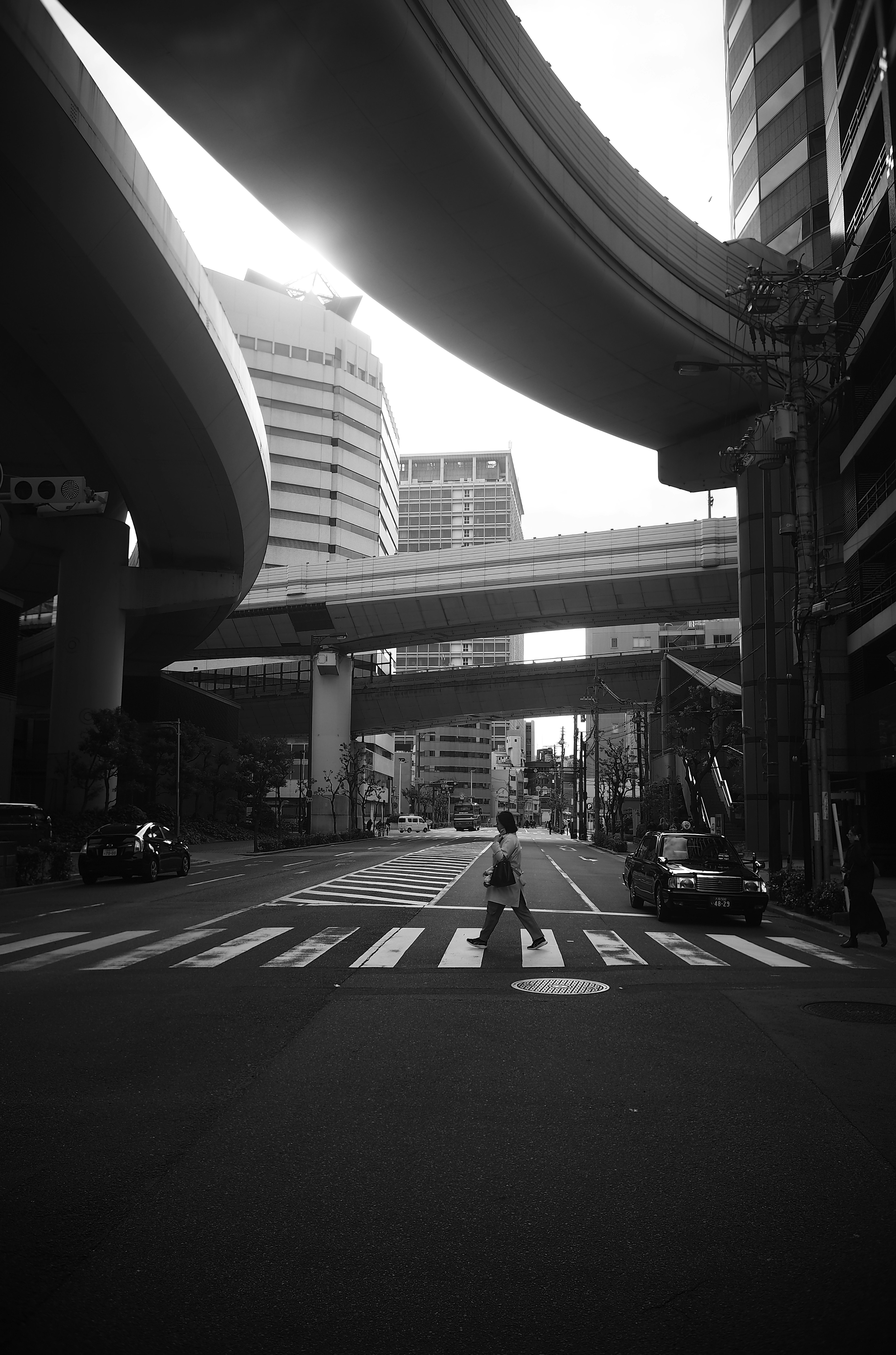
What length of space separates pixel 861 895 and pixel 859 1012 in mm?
6042

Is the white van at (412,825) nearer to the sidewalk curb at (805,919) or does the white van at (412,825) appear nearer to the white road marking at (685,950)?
the sidewalk curb at (805,919)

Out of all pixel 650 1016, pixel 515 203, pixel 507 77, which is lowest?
pixel 650 1016

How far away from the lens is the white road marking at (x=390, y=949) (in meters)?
12.1

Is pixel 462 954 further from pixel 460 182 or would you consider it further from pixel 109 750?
pixel 109 750

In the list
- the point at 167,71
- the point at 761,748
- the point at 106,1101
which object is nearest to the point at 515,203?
the point at 167,71

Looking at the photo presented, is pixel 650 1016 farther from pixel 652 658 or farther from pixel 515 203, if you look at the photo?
pixel 652 658

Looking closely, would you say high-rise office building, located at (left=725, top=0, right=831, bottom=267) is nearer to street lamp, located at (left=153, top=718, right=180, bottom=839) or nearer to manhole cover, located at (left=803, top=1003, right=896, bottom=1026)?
manhole cover, located at (left=803, top=1003, right=896, bottom=1026)

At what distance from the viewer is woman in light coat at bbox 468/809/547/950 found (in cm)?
1328

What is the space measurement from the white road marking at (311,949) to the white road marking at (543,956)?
2.64 metres

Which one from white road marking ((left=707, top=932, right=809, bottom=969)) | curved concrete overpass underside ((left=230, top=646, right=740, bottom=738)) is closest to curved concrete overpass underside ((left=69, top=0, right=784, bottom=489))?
white road marking ((left=707, top=932, right=809, bottom=969))

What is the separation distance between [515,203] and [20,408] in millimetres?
17380

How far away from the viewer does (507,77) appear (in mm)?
25953

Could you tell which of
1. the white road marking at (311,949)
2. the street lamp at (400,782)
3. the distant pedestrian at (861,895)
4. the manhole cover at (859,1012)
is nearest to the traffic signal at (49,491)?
the white road marking at (311,949)

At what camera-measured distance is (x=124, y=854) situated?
26.1 meters
